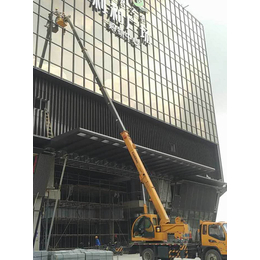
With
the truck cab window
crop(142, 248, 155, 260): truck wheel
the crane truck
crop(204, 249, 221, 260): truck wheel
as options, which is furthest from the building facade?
crop(204, 249, 221, 260): truck wheel

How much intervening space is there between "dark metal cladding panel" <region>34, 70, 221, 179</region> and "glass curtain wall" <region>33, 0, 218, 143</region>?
839 mm

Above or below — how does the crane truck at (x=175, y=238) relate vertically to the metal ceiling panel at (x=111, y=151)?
below

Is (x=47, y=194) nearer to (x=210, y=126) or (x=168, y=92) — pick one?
(x=168, y=92)

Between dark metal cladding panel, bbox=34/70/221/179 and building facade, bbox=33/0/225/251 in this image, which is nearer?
dark metal cladding panel, bbox=34/70/221/179

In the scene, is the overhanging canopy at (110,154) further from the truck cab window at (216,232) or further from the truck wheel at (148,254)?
the truck cab window at (216,232)

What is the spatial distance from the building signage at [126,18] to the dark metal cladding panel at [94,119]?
8625 mm

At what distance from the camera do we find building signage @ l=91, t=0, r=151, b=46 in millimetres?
32428

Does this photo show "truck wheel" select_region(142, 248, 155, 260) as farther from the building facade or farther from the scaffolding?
the scaffolding

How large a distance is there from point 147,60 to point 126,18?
18.5 feet

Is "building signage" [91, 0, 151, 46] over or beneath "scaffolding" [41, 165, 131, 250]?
over

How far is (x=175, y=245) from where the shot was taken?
1816cm

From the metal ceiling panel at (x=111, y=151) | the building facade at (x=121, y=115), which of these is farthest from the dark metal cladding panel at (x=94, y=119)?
the metal ceiling panel at (x=111, y=151)

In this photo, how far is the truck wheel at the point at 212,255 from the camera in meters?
16.7

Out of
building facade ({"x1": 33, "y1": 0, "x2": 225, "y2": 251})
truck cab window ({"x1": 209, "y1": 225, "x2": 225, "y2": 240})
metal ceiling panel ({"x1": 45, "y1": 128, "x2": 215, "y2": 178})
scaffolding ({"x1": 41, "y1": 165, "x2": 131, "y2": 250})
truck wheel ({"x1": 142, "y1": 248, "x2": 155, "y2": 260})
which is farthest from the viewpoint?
scaffolding ({"x1": 41, "y1": 165, "x2": 131, "y2": 250})
